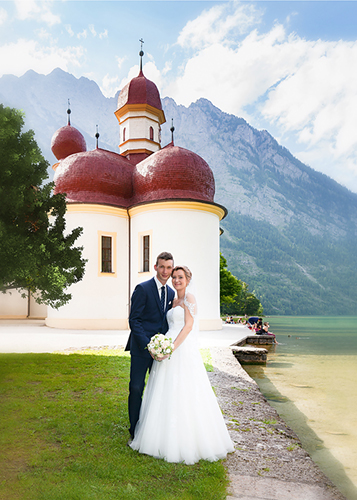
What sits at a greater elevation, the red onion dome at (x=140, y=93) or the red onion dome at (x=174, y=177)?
the red onion dome at (x=140, y=93)

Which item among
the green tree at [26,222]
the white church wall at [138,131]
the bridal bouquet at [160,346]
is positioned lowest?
the bridal bouquet at [160,346]

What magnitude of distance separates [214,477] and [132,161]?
884 inches

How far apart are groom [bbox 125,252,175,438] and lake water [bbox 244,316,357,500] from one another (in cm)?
256

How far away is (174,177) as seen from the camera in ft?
63.2

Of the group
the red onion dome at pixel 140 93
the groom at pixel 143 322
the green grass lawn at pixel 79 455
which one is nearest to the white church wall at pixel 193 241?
the red onion dome at pixel 140 93

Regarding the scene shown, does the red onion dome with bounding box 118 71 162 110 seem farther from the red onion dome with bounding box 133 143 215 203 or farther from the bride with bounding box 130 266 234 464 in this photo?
the bride with bounding box 130 266 234 464

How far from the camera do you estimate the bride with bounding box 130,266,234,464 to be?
387 centimetres

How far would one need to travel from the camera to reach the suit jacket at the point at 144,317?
4.23m

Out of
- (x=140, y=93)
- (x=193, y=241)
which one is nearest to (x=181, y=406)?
(x=193, y=241)

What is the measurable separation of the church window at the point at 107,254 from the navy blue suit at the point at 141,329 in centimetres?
1620

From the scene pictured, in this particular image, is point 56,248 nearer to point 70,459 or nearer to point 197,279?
point 70,459

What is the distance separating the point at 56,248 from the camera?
8422 millimetres

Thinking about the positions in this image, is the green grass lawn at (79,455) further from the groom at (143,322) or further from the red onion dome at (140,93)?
the red onion dome at (140,93)

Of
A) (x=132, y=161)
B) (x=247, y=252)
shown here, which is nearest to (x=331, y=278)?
(x=247, y=252)
